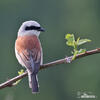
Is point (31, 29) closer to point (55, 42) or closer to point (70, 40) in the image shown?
point (70, 40)

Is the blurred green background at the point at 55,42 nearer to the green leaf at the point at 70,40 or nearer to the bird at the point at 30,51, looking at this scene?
the bird at the point at 30,51

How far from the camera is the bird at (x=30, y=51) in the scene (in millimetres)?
4867

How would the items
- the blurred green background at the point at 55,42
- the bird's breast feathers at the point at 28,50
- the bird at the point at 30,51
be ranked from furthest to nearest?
1. the blurred green background at the point at 55,42
2. the bird's breast feathers at the point at 28,50
3. the bird at the point at 30,51

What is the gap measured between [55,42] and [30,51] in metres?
17.9

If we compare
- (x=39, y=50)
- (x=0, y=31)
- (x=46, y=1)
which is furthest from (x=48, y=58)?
(x=39, y=50)

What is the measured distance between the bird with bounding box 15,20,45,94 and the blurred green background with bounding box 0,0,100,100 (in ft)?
40.4

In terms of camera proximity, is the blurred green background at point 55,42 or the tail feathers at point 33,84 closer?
the tail feathers at point 33,84

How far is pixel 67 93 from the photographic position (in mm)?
21594

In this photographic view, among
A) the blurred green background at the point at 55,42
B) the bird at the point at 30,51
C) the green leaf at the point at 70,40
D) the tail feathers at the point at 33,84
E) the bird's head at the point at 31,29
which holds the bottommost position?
the blurred green background at the point at 55,42

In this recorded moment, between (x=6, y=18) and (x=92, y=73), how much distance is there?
506 cm

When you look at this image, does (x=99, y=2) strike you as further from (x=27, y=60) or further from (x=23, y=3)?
(x=27, y=60)

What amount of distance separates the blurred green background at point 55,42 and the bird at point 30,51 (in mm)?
12309

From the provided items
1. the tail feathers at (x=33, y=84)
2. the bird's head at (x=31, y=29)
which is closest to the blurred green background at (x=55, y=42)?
the bird's head at (x=31, y=29)

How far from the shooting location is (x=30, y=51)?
5.50 meters
